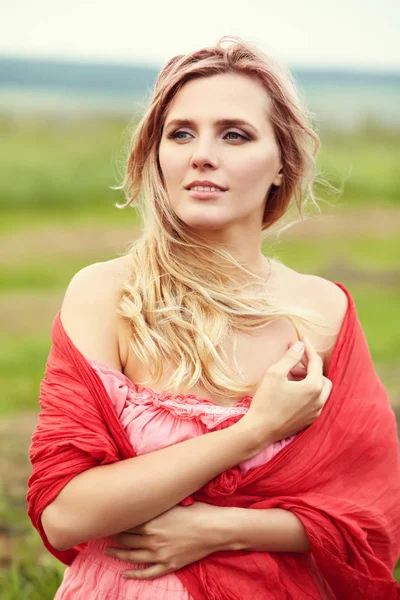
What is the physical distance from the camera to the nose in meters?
1.83

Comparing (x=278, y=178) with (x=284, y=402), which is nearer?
(x=284, y=402)

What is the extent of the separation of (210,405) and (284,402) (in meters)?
0.15

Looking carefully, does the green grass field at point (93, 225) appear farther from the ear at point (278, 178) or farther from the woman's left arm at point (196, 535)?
the woman's left arm at point (196, 535)

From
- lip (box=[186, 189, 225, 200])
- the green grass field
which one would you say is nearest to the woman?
lip (box=[186, 189, 225, 200])

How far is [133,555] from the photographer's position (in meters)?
1.81

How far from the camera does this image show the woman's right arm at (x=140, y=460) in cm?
173

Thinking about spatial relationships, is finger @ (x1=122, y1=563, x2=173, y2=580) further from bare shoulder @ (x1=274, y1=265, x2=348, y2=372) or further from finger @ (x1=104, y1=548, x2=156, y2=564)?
bare shoulder @ (x1=274, y1=265, x2=348, y2=372)

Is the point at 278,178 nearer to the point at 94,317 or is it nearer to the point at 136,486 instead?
the point at 94,317

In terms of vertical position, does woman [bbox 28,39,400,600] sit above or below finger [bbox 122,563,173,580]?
above

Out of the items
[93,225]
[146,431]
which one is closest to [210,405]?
[146,431]

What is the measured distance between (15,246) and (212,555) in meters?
5.74

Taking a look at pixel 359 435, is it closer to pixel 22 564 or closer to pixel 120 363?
pixel 120 363

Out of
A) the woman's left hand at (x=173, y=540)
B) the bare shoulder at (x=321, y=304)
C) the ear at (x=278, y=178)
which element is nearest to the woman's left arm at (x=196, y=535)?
the woman's left hand at (x=173, y=540)

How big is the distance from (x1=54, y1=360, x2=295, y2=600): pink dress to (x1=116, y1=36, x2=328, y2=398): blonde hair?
43 millimetres
